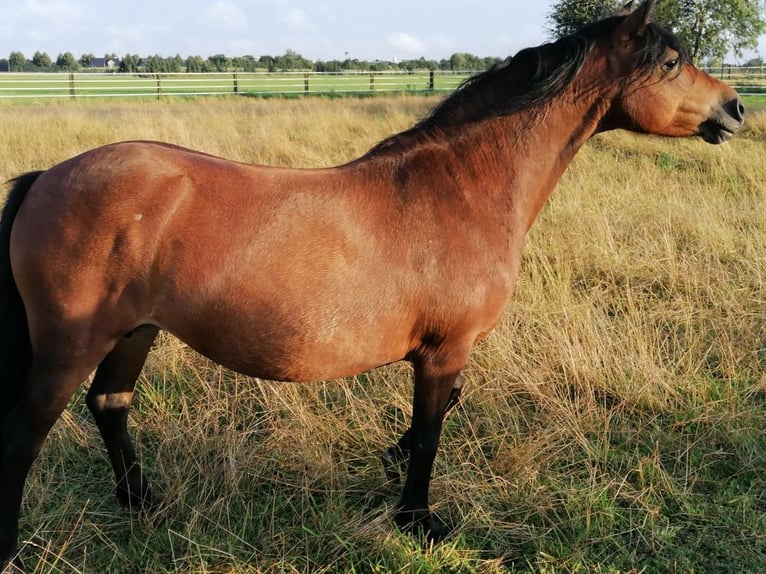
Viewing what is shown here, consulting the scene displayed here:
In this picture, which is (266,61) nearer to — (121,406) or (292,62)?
(292,62)

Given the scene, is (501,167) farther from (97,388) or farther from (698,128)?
(97,388)

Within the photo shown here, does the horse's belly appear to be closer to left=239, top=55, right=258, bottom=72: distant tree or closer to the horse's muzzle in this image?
the horse's muzzle

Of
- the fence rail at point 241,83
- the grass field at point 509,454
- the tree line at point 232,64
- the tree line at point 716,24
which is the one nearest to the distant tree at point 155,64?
the tree line at point 232,64

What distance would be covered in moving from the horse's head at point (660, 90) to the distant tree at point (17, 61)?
2817 inches

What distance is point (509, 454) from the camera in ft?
10.4

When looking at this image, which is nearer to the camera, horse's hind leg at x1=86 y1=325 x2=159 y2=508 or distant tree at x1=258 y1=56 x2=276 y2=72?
horse's hind leg at x1=86 y1=325 x2=159 y2=508

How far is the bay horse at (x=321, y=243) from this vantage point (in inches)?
91.5

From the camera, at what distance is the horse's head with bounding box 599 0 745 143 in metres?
2.66

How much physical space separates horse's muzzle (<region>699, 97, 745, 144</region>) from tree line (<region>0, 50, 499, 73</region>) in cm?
4726

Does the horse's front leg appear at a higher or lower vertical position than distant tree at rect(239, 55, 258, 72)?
lower

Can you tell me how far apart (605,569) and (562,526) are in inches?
10.5

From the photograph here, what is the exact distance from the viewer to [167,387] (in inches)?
151

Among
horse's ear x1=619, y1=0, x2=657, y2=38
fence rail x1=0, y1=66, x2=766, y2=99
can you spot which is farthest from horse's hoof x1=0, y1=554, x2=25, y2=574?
fence rail x1=0, y1=66, x2=766, y2=99

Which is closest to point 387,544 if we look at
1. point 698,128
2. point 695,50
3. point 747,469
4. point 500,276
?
point 500,276
